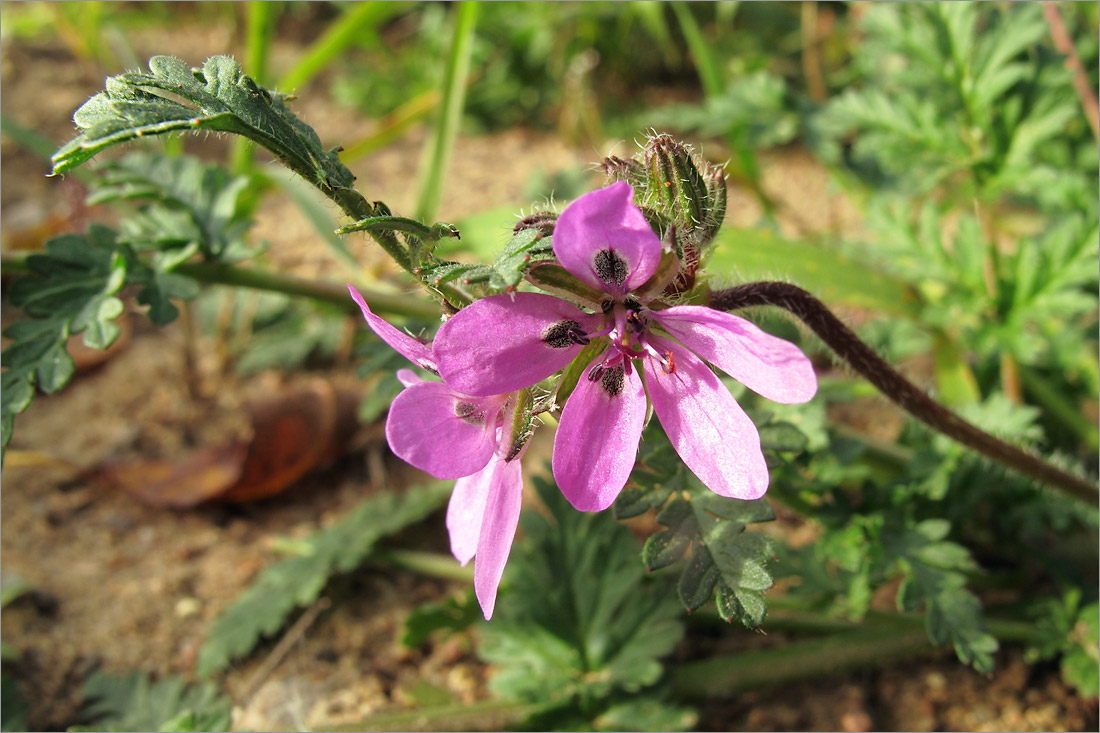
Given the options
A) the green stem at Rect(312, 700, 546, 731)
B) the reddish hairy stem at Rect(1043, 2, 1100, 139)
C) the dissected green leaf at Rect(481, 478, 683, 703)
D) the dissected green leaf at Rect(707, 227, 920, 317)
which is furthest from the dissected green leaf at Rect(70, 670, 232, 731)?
the reddish hairy stem at Rect(1043, 2, 1100, 139)

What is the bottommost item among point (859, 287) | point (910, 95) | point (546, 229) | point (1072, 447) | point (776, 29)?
point (1072, 447)

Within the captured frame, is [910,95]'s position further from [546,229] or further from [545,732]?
[545,732]

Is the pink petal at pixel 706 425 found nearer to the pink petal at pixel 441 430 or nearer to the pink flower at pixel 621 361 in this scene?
the pink flower at pixel 621 361

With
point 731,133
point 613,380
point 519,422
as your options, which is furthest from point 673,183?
point 731,133

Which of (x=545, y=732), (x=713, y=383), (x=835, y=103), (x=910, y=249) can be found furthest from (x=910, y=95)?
(x=545, y=732)

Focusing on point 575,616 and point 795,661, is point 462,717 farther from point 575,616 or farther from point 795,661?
point 795,661

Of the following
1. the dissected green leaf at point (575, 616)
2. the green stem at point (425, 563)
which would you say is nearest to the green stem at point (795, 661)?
the dissected green leaf at point (575, 616)

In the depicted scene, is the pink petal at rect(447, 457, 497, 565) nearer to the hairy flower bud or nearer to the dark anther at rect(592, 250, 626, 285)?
the dark anther at rect(592, 250, 626, 285)
